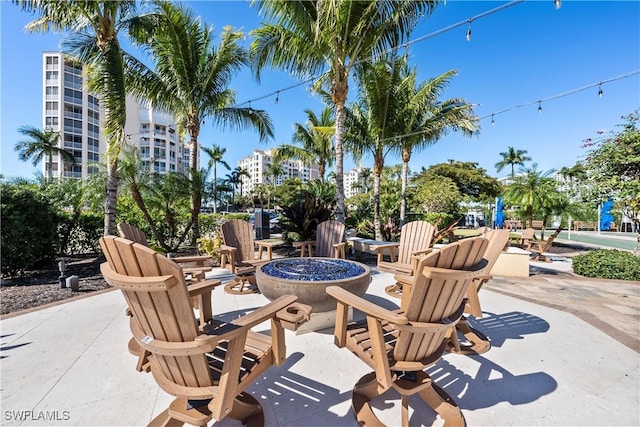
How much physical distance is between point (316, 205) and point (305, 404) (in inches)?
246

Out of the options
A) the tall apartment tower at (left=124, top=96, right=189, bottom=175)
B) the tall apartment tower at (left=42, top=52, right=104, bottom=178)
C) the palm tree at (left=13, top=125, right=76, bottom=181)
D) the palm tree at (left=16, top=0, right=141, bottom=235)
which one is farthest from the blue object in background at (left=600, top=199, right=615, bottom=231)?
the tall apartment tower at (left=42, top=52, right=104, bottom=178)

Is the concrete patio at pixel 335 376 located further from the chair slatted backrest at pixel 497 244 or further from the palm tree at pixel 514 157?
the palm tree at pixel 514 157

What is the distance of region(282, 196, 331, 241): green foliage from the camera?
783 centimetres

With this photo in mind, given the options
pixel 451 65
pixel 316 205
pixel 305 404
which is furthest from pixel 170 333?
pixel 451 65

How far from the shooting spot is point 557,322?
345 centimetres

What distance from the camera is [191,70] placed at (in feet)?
26.9

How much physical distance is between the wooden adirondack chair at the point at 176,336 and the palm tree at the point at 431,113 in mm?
10980

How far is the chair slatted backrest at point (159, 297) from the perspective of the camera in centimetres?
126

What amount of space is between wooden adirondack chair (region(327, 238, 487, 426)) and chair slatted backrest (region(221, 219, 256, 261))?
341 cm

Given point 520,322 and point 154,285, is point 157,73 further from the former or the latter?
point 520,322

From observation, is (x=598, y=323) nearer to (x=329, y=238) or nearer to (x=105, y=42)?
(x=329, y=238)

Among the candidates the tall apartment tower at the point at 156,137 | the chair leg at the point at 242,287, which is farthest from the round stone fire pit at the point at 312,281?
the tall apartment tower at the point at 156,137

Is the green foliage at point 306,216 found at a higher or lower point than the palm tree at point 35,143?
lower

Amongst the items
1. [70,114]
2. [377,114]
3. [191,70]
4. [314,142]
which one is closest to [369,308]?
[191,70]
